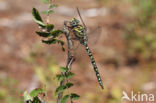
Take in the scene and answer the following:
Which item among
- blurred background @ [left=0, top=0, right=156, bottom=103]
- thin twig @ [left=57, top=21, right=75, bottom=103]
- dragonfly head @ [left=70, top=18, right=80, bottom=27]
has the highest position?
blurred background @ [left=0, top=0, right=156, bottom=103]

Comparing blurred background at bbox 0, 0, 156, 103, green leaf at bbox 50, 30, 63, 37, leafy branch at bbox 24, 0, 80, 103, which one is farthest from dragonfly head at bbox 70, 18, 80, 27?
blurred background at bbox 0, 0, 156, 103

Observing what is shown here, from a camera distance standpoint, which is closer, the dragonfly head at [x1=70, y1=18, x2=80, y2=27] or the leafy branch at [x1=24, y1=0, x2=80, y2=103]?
the leafy branch at [x1=24, y1=0, x2=80, y2=103]

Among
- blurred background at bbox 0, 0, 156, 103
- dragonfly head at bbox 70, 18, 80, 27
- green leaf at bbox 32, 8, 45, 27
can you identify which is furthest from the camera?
blurred background at bbox 0, 0, 156, 103

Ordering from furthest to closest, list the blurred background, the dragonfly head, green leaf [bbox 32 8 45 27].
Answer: the blurred background < the dragonfly head < green leaf [bbox 32 8 45 27]

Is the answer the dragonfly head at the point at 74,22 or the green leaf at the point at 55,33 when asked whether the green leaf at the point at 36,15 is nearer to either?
the green leaf at the point at 55,33

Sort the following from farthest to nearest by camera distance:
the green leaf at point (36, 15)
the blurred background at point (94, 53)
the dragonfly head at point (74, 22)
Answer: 1. the blurred background at point (94, 53)
2. the dragonfly head at point (74, 22)
3. the green leaf at point (36, 15)

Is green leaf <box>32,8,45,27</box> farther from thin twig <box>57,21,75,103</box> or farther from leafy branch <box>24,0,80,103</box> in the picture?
thin twig <box>57,21,75,103</box>

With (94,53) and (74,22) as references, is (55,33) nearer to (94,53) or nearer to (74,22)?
(74,22)

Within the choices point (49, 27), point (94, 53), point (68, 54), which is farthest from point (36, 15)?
point (94, 53)

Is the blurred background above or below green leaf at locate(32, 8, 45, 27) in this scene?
above

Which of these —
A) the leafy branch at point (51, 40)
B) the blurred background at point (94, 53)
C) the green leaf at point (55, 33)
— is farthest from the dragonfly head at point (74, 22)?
the blurred background at point (94, 53)

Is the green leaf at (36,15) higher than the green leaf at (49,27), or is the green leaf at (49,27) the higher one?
the green leaf at (36,15)
